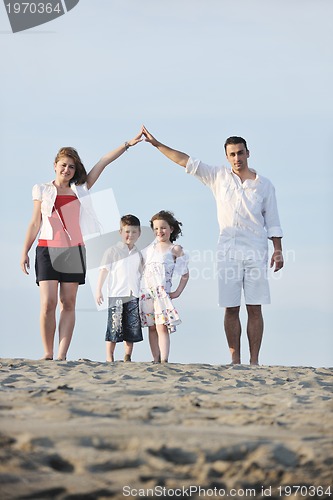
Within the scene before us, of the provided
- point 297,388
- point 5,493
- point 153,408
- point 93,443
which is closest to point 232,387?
point 297,388

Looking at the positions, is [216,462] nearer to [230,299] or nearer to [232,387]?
[232,387]

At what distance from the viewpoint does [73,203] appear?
24.0ft

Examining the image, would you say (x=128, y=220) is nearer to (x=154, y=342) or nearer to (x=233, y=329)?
(x=154, y=342)

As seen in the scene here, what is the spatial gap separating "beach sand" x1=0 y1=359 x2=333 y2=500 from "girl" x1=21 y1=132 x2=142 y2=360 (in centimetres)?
255

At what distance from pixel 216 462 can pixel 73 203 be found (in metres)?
Result: 4.30

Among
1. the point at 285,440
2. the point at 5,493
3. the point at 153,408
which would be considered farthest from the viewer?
the point at 153,408

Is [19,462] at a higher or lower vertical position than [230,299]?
lower

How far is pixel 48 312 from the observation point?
722 centimetres

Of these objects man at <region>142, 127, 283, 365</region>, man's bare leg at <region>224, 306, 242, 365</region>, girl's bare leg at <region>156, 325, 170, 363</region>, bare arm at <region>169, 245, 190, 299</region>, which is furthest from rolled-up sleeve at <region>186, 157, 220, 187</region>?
girl's bare leg at <region>156, 325, 170, 363</region>

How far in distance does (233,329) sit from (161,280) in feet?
2.71

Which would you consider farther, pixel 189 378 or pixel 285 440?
pixel 189 378

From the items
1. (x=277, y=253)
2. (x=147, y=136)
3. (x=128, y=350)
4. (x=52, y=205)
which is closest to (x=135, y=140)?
(x=147, y=136)

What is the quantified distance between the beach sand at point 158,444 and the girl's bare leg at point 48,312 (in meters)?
2.53

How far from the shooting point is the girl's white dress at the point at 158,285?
7.66 metres
